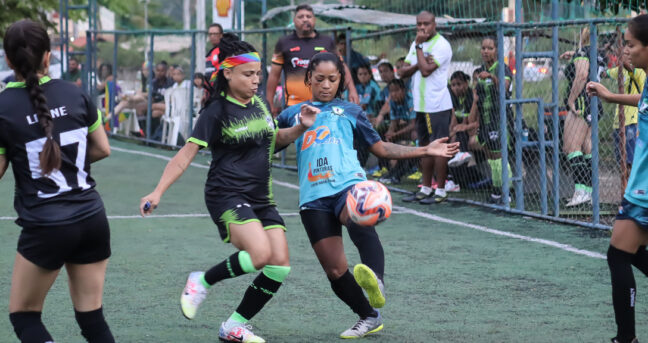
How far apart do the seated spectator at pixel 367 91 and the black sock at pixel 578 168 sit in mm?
4128

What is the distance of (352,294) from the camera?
570 centimetres

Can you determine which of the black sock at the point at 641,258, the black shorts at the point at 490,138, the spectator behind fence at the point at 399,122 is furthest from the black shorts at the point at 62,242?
the spectator behind fence at the point at 399,122

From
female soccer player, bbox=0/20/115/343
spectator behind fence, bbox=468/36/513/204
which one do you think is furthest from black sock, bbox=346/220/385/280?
spectator behind fence, bbox=468/36/513/204

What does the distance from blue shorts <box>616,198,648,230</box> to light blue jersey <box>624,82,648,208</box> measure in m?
0.03

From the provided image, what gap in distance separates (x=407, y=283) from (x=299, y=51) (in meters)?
4.57

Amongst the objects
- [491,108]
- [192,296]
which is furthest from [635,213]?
[491,108]

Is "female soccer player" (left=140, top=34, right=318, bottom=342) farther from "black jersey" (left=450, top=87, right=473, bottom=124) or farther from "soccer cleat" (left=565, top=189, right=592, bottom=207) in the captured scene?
"black jersey" (left=450, top=87, right=473, bottom=124)

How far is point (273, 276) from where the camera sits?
214 inches

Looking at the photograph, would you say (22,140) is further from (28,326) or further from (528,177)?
(528,177)

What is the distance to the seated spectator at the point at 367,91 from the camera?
13.9m

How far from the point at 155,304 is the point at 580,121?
208 inches

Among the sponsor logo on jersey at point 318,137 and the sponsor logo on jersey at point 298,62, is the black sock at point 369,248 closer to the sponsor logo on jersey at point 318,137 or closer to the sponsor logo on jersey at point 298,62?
the sponsor logo on jersey at point 318,137

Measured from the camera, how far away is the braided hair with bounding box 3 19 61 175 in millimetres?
4078

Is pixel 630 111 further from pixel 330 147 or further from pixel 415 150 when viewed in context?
pixel 330 147
